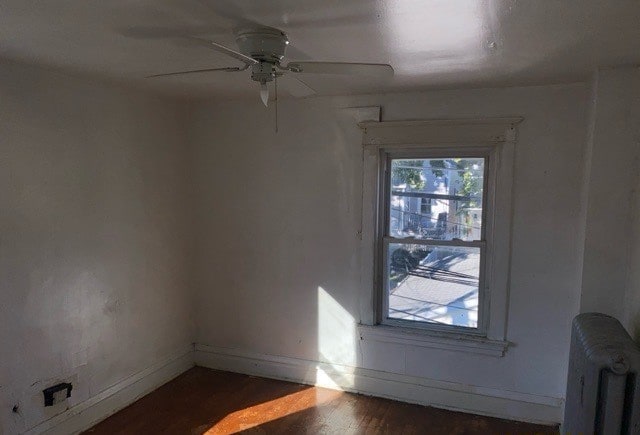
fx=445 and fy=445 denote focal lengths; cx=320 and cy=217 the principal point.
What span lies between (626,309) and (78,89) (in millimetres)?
3333

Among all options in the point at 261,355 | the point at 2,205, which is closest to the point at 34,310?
the point at 2,205

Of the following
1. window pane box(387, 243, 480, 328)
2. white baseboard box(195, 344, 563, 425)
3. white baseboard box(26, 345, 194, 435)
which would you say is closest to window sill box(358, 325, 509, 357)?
window pane box(387, 243, 480, 328)

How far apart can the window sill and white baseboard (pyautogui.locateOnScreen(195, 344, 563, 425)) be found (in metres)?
0.25

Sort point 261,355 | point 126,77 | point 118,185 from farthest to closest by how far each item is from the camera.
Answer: point 261,355
point 118,185
point 126,77

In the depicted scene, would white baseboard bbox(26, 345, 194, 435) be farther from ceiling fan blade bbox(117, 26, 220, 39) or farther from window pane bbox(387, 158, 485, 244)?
ceiling fan blade bbox(117, 26, 220, 39)

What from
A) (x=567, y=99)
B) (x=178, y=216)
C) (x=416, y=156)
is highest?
(x=567, y=99)

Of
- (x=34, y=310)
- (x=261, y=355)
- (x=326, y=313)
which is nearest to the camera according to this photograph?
(x=34, y=310)

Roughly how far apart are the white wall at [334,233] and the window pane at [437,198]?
262 millimetres

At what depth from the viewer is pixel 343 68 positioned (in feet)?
5.48

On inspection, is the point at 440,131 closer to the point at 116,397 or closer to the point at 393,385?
the point at 393,385

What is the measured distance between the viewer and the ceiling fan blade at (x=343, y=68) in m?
1.63

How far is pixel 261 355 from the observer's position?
3.57m

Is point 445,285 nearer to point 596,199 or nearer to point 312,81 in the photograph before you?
point 596,199

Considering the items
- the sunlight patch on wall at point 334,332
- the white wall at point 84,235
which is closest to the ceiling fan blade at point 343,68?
the white wall at point 84,235
